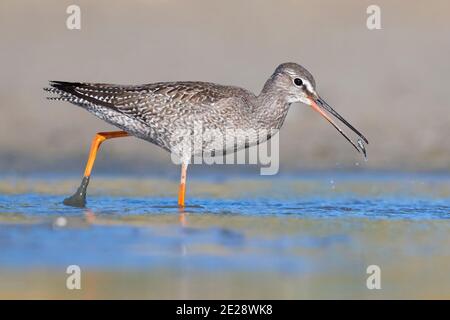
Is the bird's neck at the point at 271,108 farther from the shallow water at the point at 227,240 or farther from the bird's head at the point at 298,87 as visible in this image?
the shallow water at the point at 227,240

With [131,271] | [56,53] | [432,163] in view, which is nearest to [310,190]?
[432,163]

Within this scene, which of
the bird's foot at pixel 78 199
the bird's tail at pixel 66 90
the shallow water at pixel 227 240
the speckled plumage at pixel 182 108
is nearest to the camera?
the shallow water at pixel 227 240

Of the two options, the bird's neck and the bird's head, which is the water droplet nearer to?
the bird's neck

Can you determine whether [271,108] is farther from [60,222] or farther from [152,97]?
[60,222]

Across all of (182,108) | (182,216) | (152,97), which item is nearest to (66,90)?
(152,97)

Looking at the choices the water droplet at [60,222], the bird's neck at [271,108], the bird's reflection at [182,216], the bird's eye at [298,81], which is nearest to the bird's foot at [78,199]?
the bird's reflection at [182,216]

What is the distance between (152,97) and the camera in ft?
40.1

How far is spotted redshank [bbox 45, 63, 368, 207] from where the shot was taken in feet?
39.2

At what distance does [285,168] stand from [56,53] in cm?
556

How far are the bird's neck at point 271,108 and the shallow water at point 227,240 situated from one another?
1.04 metres

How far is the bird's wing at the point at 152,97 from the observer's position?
1198 cm

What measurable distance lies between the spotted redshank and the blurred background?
2.93 metres

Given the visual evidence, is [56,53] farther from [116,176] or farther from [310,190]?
[310,190]

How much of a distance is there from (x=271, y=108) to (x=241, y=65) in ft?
20.9
